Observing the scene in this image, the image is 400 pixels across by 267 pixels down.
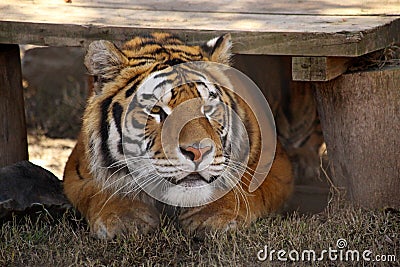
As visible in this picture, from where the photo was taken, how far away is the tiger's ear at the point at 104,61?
3.44 metres

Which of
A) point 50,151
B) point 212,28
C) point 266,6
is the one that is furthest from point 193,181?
point 50,151

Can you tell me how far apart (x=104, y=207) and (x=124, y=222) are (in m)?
0.19

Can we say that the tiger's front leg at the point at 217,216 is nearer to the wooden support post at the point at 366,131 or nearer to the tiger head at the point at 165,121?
the tiger head at the point at 165,121

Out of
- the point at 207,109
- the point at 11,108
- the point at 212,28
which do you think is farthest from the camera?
the point at 11,108

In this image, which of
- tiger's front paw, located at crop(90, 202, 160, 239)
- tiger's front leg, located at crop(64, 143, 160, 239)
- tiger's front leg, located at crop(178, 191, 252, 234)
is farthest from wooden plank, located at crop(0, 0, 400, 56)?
→ tiger's front paw, located at crop(90, 202, 160, 239)

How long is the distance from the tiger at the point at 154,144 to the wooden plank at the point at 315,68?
0.34 m

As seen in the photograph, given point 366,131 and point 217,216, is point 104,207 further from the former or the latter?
point 366,131

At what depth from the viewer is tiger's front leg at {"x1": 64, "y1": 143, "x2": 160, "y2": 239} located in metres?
3.55

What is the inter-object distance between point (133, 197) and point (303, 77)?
3.33ft

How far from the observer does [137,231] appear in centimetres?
350

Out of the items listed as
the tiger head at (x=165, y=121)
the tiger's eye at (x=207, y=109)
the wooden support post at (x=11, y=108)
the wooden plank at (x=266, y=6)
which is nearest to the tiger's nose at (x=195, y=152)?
the tiger head at (x=165, y=121)

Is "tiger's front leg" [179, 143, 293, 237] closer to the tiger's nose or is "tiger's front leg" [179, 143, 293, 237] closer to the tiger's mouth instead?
the tiger's mouth

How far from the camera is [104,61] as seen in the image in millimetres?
3502

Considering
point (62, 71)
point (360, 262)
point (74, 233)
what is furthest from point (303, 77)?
point (62, 71)
